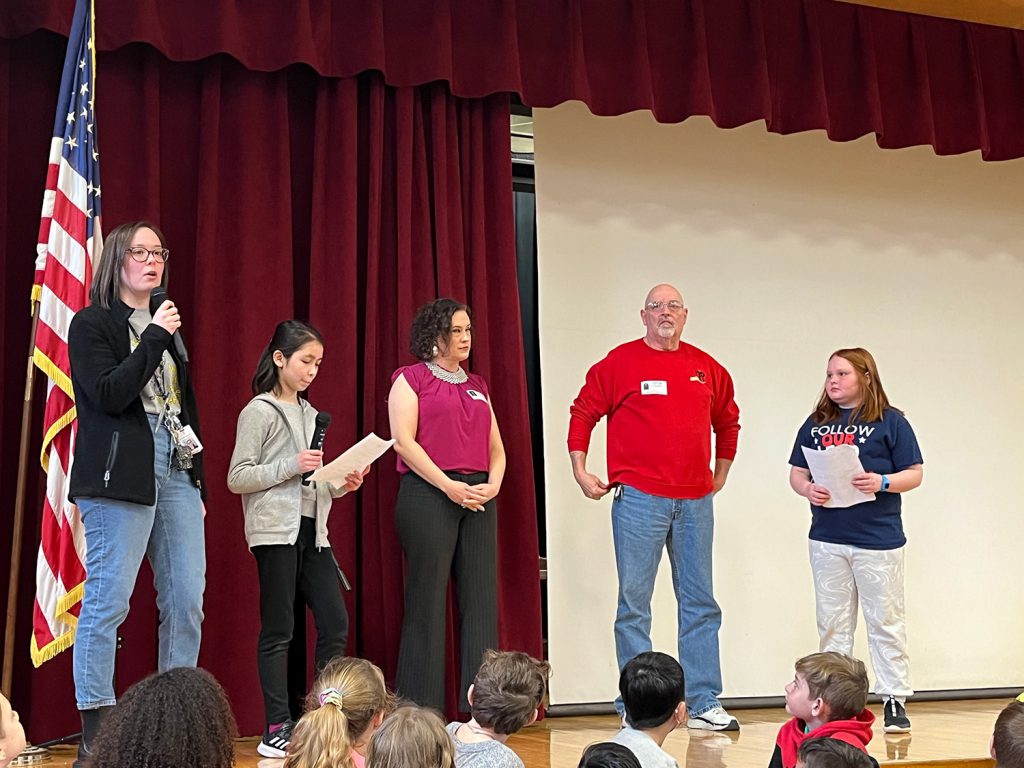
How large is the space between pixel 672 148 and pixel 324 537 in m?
2.48

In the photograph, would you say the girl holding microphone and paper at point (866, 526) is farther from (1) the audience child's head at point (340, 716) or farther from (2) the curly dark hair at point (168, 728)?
(2) the curly dark hair at point (168, 728)

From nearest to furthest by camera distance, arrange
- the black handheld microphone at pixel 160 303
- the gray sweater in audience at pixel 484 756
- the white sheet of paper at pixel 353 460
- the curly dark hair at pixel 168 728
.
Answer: the curly dark hair at pixel 168 728 < the gray sweater in audience at pixel 484 756 < the black handheld microphone at pixel 160 303 < the white sheet of paper at pixel 353 460

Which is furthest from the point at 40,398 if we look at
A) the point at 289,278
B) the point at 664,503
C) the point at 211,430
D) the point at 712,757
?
the point at 712,757

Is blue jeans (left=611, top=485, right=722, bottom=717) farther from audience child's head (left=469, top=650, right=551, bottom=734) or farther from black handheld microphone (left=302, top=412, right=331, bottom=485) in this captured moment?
audience child's head (left=469, top=650, right=551, bottom=734)

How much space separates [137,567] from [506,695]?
1.09 meters

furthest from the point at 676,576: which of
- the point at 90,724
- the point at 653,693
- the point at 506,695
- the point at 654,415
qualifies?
the point at 90,724

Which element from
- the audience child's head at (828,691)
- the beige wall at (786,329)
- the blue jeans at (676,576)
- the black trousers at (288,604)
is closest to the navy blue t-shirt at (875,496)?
the blue jeans at (676,576)

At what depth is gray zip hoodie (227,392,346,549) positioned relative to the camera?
347 cm

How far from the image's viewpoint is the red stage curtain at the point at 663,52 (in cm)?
411

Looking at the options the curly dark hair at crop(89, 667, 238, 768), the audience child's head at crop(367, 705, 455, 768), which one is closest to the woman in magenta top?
the audience child's head at crop(367, 705, 455, 768)

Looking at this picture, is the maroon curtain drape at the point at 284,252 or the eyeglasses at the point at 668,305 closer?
the maroon curtain drape at the point at 284,252

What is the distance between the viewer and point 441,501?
3.90 metres

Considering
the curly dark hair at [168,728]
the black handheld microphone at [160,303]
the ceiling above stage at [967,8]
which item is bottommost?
the curly dark hair at [168,728]

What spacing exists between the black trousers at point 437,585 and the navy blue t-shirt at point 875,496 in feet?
3.79
